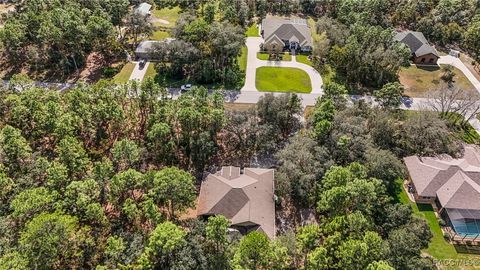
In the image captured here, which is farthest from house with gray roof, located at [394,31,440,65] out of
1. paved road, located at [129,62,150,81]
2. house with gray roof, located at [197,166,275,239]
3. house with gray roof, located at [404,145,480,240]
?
paved road, located at [129,62,150,81]

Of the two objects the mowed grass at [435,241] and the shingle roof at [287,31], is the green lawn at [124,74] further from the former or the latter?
the mowed grass at [435,241]

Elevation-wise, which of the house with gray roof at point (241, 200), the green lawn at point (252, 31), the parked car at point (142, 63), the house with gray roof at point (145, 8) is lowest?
the house with gray roof at point (241, 200)

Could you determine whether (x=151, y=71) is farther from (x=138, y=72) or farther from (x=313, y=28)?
(x=313, y=28)

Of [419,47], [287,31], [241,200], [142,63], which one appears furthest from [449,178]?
[142,63]

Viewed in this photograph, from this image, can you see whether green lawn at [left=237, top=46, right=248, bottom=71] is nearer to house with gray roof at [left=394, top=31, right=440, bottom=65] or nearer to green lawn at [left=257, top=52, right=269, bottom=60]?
green lawn at [left=257, top=52, right=269, bottom=60]

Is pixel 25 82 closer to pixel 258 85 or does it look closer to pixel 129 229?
pixel 129 229

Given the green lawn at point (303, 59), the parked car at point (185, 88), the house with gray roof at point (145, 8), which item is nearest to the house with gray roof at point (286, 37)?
the green lawn at point (303, 59)
